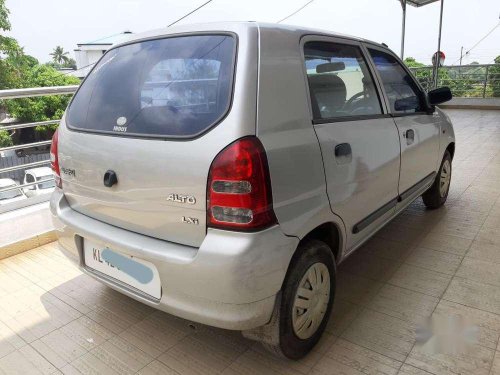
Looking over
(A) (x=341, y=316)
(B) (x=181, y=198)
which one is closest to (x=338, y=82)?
(B) (x=181, y=198)

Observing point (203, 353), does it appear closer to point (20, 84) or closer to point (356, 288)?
point (356, 288)

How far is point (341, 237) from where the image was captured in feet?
6.60

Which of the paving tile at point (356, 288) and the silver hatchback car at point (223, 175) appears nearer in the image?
the silver hatchback car at point (223, 175)

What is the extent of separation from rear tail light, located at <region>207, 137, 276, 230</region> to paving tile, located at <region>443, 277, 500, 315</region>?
1574mm

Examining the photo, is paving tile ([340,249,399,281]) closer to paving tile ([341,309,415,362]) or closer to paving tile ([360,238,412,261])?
paving tile ([360,238,412,261])

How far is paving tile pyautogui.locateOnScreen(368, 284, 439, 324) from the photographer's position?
2178mm

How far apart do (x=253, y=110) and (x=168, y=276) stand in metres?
0.74

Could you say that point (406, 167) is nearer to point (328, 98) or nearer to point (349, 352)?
point (328, 98)

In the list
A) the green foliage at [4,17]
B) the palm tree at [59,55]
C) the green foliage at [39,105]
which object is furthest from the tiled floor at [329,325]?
the palm tree at [59,55]

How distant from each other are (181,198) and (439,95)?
99.0 inches

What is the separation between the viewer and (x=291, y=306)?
5.48 feet

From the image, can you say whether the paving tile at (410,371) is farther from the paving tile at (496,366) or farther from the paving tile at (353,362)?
the paving tile at (496,366)

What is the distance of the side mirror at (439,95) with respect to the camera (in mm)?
3082

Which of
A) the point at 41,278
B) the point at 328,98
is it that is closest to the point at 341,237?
the point at 328,98
